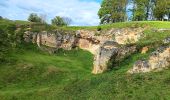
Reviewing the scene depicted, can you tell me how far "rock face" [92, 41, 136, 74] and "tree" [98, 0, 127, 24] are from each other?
35.5 meters

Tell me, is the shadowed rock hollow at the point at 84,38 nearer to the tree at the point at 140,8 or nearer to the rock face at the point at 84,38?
the rock face at the point at 84,38

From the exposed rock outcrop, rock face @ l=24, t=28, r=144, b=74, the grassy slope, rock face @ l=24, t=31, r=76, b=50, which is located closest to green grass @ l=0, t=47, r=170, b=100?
the grassy slope

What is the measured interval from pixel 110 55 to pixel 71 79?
5.33m

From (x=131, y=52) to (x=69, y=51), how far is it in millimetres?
21838

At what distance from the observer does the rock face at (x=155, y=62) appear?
36.6 m

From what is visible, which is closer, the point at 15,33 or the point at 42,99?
the point at 42,99

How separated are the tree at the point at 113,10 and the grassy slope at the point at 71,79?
19.0 m

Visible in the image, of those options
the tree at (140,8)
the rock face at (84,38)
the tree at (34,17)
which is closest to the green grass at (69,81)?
the rock face at (84,38)

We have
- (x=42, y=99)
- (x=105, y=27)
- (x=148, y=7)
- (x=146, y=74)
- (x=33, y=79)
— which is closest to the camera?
(x=146, y=74)

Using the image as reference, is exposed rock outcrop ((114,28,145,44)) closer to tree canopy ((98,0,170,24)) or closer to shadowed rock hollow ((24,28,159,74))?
shadowed rock hollow ((24,28,159,74))

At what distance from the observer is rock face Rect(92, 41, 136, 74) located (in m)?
42.5

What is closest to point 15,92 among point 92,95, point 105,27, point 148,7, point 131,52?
point 92,95

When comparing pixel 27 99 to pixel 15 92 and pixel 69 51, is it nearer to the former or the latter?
pixel 15 92

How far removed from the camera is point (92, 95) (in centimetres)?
3475
